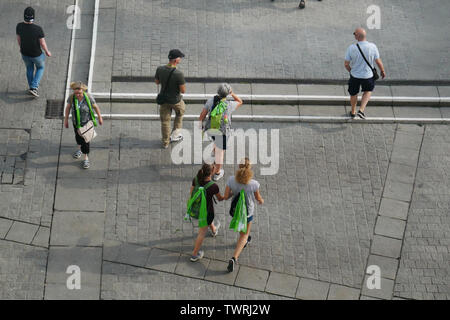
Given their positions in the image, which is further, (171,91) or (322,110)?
(322,110)

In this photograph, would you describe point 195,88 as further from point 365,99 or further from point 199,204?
point 199,204

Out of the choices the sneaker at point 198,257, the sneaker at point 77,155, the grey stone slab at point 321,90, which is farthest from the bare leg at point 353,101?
the sneaker at point 77,155

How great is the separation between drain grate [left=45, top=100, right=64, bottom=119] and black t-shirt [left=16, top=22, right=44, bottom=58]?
1.00 metres

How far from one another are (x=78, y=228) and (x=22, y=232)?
822 millimetres

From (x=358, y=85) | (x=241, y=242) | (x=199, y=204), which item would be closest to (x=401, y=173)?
(x=358, y=85)

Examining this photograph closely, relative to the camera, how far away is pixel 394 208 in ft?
36.5

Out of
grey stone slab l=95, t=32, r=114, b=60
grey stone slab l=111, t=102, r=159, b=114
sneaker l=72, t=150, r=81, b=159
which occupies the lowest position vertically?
sneaker l=72, t=150, r=81, b=159

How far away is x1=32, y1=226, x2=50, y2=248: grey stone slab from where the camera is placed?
1034 cm

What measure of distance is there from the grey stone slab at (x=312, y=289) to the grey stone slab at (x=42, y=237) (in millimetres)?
3770

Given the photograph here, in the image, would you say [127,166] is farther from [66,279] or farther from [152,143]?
[66,279]

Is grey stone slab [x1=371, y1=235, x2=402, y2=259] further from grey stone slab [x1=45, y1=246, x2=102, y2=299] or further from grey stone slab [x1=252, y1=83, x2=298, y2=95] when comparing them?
grey stone slab [x1=45, y1=246, x2=102, y2=299]

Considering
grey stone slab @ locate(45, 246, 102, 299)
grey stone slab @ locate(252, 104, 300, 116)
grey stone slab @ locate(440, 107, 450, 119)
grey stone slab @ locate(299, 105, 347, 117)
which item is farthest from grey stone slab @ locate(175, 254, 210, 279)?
grey stone slab @ locate(440, 107, 450, 119)

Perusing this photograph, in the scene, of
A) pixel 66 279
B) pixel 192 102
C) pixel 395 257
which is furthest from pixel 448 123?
pixel 66 279

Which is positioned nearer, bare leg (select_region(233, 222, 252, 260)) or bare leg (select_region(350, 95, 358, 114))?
bare leg (select_region(233, 222, 252, 260))
